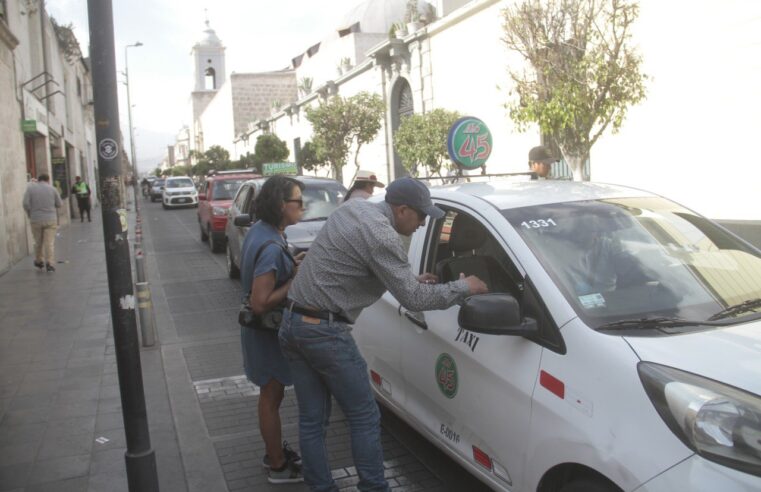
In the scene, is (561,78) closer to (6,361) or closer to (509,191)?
(509,191)

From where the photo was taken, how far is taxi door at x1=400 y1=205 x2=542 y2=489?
119 inches

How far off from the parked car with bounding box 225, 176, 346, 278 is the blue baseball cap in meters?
5.35

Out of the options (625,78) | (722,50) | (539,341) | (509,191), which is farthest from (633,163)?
(539,341)

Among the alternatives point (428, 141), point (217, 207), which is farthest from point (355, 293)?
point (428, 141)

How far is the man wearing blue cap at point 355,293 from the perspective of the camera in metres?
3.11

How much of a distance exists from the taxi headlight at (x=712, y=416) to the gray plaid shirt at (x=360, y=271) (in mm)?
1002

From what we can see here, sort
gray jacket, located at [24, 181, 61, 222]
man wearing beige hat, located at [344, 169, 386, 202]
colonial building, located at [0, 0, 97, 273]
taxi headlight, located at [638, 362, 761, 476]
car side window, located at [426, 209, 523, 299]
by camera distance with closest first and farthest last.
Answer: taxi headlight, located at [638, 362, 761, 476], car side window, located at [426, 209, 523, 299], man wearing beige hat, located at [344, 169, 386, 202], gray jacket, located at [24, 181, 61, 222], colonial building, located at [0, 0, 97, 273]

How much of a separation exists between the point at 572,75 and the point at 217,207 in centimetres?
862

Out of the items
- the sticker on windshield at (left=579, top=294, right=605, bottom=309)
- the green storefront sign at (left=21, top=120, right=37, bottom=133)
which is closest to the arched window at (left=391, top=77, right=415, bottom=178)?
the green storefront sign at (left=21, top=120, right=37, bottom=133)

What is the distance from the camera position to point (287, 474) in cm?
424

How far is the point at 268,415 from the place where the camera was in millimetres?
4156

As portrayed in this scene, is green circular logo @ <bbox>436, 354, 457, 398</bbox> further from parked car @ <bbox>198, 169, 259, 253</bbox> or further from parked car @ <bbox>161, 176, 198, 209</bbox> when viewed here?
parked car @ <bbox>161, 176, 198, 209</bbox>

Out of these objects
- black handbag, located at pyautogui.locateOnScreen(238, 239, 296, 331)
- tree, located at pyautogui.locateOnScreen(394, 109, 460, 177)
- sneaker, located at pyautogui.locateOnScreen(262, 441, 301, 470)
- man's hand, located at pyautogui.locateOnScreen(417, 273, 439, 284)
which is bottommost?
sneaker, located at pyautogui.locateOnScreen(262, 441, 301, 470)

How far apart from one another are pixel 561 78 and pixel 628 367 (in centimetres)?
882
